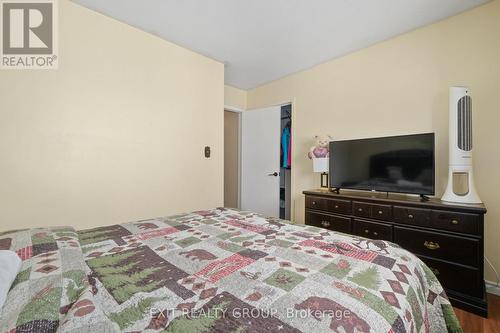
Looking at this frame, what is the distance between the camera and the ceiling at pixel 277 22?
178cm

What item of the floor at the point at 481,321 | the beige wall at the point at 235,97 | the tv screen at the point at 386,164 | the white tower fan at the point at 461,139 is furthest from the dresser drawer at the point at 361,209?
the beige wall at the point at 235,97

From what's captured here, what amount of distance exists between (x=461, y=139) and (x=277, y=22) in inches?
70.5

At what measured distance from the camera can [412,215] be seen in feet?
5.82

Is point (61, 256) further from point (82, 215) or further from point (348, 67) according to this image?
point (348, 67)

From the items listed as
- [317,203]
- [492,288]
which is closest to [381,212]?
[317,203]

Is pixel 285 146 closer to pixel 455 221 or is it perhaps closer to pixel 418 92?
pixel 418 92

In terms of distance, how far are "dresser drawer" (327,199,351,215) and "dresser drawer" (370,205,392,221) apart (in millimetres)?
214

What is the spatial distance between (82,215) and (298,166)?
2464 mm

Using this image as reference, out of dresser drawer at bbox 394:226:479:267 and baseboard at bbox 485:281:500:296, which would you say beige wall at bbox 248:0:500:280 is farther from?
dresser drawer at bbox 394:226:479:267

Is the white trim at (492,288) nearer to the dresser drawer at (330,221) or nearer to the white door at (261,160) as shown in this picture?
the dresser drawer at (330,221)

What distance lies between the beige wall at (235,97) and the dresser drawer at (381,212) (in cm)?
259

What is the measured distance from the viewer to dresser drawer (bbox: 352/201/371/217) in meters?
2.01

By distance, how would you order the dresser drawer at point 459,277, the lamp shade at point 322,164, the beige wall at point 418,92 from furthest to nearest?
the lamp shade at point 322,164, the beige wall at point 418,92, the dresser drawer at point 459,277

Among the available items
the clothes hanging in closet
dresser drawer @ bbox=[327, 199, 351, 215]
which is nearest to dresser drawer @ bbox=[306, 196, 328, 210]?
dresser drawer @ bbox=[327, 199, 351, 215]
